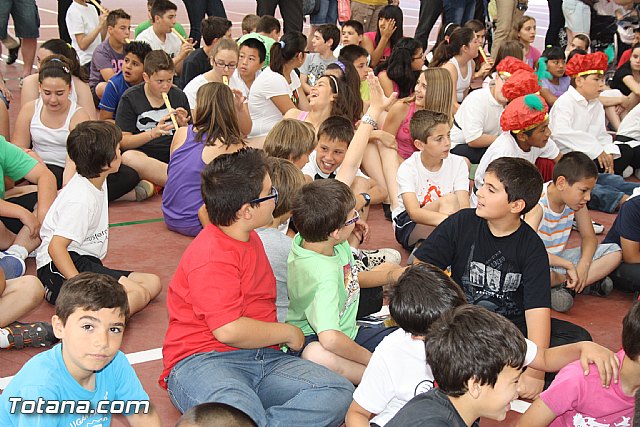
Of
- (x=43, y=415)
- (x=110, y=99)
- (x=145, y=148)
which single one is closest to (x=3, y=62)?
(x=110, y=99)

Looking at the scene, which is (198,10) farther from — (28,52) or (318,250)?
(318,250)

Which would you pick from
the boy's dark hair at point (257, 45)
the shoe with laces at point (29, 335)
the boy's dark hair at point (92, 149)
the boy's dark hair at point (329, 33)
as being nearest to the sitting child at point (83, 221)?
the boy's dark hair at point (92, 149)

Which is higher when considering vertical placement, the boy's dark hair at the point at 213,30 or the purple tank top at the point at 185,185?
the boy's dark hair at the point at 213,30

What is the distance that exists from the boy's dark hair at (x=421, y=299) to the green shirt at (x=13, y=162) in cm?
261

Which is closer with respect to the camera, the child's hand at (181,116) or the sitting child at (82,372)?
the sitting child at (82,372)

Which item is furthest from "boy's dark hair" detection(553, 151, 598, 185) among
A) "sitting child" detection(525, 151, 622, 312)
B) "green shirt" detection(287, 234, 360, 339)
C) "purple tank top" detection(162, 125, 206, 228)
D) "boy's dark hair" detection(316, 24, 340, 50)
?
"boy's dark hair" detection(316, 24, 340, 50)

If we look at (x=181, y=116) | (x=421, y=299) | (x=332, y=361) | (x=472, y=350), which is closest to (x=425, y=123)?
(x=332, y=361)

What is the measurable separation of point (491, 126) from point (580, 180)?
2.22 meters

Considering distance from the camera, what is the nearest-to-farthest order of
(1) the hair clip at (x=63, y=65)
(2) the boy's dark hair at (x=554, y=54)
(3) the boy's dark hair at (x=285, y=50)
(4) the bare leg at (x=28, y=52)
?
(1) the hair clip at (x=63, y=65) < (3) the boy's dark hair at (x=285, y=50) < (2) the boy's dark hair at (x=554, y=54) < (4) the bare leg at (x=28, y=52)

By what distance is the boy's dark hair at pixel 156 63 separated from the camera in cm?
596

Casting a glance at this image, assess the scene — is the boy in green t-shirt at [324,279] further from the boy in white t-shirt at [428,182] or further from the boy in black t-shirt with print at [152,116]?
the boy in black t-shirt with print at [152,116]

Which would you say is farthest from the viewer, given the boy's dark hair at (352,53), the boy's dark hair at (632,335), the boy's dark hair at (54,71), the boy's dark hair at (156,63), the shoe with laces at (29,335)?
the boy's dark hair at (352,53)

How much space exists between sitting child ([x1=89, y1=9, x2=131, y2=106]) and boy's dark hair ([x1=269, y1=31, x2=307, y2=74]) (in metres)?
1.57

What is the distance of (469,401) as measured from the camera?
2367 millimetres
